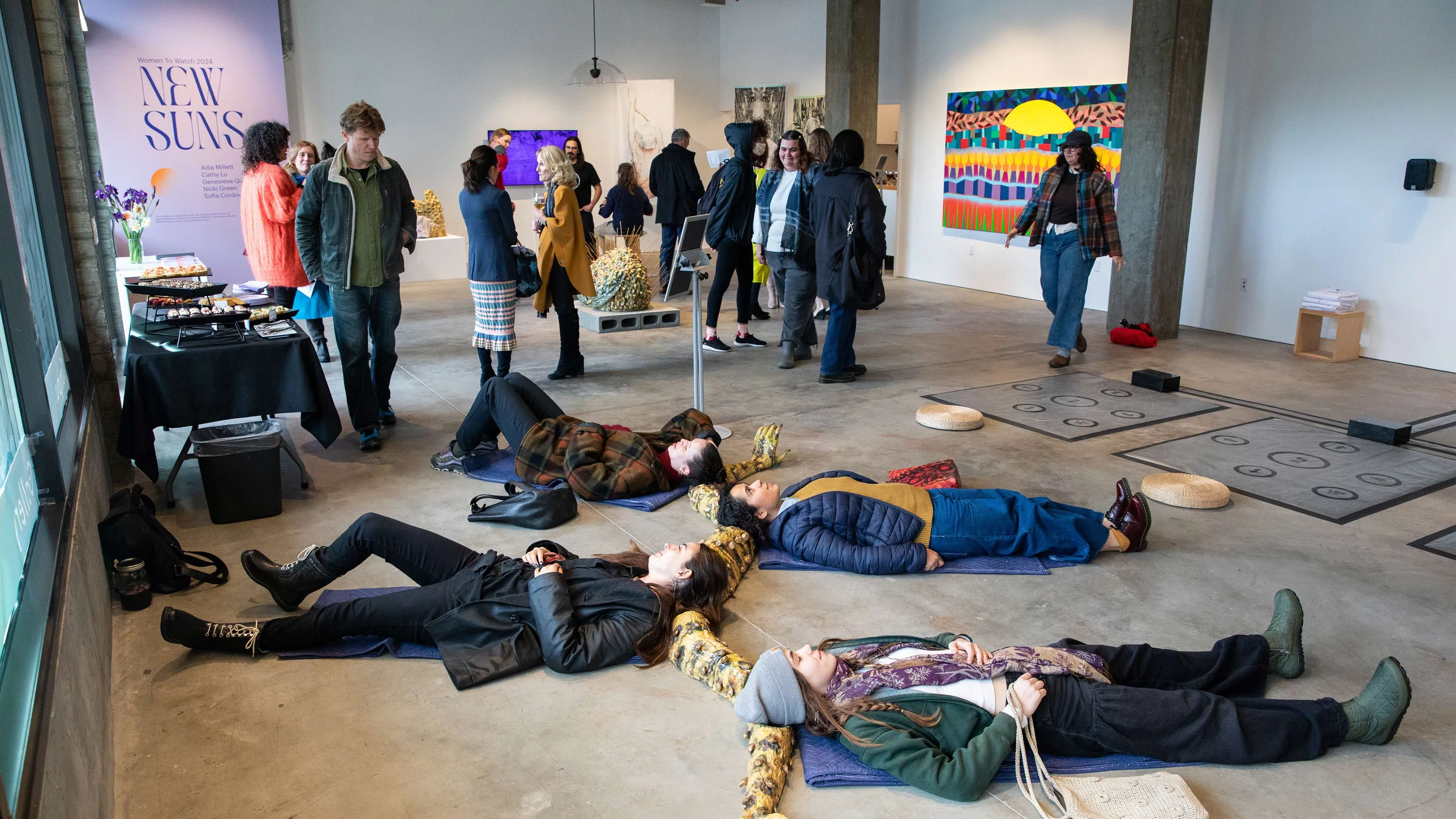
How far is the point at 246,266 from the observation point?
1150 cm

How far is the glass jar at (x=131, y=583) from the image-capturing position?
3.54 meters

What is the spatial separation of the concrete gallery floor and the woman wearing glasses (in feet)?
4.77

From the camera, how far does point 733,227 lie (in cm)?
785

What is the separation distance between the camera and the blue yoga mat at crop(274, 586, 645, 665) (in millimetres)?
3176

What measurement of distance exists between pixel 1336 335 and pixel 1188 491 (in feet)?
13.8

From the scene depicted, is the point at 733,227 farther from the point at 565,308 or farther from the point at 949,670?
the point at 949,670

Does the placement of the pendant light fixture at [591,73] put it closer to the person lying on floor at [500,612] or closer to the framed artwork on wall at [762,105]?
the framed artwork on wall at [762,105]

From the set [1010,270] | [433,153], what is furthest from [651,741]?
[433,153]

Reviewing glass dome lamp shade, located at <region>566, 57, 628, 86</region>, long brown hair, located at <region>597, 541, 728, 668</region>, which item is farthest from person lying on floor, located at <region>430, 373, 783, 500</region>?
glass dome lamp shade, located at <region>566, 57, 628, 86</region>

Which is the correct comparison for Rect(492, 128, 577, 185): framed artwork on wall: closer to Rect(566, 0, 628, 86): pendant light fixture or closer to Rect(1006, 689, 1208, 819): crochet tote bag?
Rect(566, 0, 628, 86): pendant light fixture

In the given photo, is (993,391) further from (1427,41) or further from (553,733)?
(553,733)

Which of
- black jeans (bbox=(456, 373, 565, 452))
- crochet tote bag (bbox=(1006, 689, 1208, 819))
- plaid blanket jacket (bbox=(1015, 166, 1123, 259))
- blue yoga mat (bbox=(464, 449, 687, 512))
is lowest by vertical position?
crochet tote bag (bbox=(1006, 689, 1208, 819))

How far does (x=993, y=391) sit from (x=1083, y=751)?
4.25 metres

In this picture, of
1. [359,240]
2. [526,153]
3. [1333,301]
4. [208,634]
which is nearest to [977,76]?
[1333,301]
